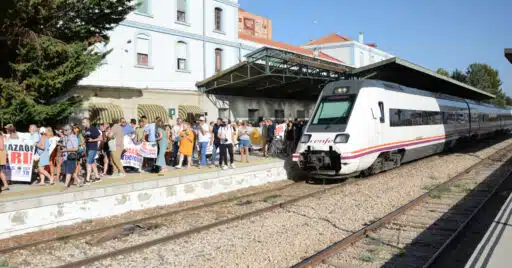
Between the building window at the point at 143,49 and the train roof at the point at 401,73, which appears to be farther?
the building window at the point at 143,49

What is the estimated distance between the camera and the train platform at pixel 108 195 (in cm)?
855

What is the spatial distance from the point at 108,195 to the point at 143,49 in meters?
15.5

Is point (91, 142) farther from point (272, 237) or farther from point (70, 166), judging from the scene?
point (272, 237)

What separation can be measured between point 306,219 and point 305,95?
2462cm

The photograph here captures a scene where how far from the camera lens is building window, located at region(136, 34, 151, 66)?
23.8 meters

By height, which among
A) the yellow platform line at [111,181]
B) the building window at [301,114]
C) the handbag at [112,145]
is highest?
the building window at [301,114]

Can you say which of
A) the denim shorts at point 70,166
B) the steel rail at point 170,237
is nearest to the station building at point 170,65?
the denim shorts at point 70,166

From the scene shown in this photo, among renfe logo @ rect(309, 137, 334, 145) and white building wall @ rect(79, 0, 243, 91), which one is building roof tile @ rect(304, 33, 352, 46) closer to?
white building wall @ rect(79, 0, 243, 91)

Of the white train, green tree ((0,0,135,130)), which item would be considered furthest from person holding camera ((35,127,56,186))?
the white train

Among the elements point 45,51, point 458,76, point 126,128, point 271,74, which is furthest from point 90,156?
point 458,76

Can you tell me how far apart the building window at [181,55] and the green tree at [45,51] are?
42.1ft

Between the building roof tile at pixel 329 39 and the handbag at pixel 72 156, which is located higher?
the building roof tile at pixel 329 39

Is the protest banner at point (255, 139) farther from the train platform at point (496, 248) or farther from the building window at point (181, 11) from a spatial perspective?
the train platform at point (496, 248)

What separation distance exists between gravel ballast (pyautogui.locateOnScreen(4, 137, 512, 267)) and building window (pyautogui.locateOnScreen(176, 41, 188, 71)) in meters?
16.5
